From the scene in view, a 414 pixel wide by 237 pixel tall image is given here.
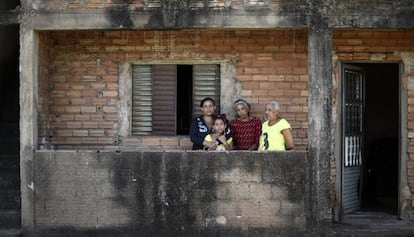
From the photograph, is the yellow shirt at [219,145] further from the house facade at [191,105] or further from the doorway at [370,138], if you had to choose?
the doorway at [370,138]

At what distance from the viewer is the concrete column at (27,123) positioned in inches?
303

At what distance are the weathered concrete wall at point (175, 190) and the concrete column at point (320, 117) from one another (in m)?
0.14

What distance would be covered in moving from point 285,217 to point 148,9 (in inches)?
127

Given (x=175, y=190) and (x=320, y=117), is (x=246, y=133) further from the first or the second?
(x=175, y=190)

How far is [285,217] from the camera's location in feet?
24.7

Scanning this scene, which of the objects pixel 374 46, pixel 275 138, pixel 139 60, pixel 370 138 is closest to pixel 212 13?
pixel 139 60

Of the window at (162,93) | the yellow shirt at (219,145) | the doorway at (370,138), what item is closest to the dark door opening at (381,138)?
the doorway at (370,138)

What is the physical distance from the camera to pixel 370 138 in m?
12.0

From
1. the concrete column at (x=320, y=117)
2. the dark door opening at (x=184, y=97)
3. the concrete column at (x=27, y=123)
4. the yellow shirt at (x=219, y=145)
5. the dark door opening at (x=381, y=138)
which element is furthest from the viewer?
the dark door opening at (x=381, y=138)

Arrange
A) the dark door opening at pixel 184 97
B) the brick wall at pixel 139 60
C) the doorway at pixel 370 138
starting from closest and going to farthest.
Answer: the brick wall at pixel 139 60 → the dark door opening at pixel 184 97 → the doorway at pixel 370 138

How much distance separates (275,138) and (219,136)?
2.51 ft

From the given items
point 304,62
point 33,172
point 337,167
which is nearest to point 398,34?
point 304,62

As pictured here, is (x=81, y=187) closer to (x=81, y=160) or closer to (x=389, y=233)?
(x=81, y=160)

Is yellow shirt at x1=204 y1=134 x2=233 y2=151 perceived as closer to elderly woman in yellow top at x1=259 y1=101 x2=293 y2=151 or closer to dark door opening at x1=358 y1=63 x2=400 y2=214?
elderly woman in yellow top at x1=259 y1=101 x2=293 y2=151
